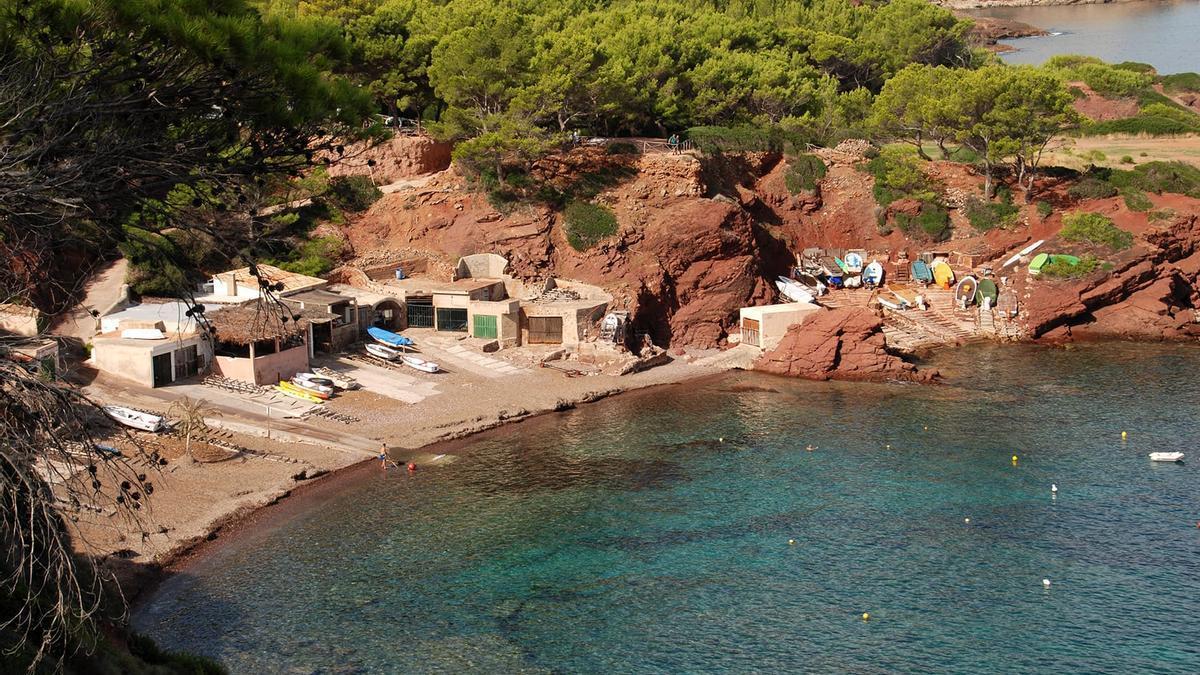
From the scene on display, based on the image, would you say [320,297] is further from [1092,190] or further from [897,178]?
[1092,190]

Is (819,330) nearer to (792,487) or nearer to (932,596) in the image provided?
(792,487)

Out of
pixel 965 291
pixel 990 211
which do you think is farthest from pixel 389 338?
pixel 990 211

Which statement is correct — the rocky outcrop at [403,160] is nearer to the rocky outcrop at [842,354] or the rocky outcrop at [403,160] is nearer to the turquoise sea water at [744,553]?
the turquoise sea water at [744,553]

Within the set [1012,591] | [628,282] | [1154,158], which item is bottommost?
[1012,591]

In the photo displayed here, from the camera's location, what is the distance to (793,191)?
248 feet

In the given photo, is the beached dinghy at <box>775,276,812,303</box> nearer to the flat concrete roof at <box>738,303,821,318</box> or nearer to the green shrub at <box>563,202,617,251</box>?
the flat concrete roof at <box>738,303,821,318</box>

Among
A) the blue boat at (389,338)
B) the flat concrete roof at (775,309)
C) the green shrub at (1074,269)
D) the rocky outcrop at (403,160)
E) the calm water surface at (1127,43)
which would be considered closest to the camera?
the blue boat at (389,338)

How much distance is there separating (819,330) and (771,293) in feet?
29.4

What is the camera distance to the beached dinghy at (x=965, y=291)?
6888 cm

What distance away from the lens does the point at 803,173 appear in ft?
250

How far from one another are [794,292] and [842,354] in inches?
407

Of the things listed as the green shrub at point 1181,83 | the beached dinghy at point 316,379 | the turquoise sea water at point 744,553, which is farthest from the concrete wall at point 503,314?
the green shrub at point 1181,83

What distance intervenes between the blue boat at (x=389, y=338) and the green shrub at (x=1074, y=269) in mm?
35434

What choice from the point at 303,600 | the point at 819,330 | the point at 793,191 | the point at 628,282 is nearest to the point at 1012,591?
the point at 303,600
